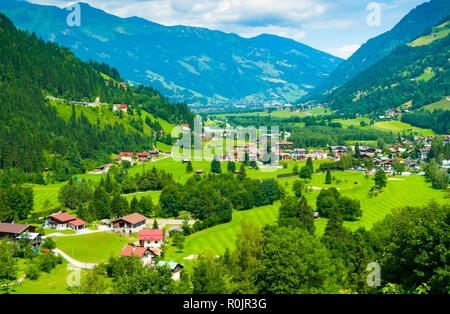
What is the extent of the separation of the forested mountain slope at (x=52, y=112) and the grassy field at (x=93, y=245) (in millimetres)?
38371

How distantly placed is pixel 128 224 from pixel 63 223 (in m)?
9.15

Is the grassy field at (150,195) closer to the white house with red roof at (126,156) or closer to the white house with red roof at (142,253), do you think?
the white house with red roof at (142,253)

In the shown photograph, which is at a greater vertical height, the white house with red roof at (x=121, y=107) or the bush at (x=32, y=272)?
the white house with red roof at (x=121, y=107)

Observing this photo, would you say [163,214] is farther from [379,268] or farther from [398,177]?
[398,177]

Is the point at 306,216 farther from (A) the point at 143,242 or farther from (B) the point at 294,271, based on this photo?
(B) the point at 294,271

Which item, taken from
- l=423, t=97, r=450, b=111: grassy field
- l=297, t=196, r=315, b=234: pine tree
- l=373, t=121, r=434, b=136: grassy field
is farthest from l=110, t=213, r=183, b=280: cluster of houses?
l=423, t=97, r=450, b=111: grassy field

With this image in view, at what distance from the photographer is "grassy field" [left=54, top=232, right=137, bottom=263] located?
43156 mm

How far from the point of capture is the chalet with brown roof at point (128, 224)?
5434 cm

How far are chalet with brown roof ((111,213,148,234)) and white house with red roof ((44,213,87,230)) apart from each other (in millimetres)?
4508

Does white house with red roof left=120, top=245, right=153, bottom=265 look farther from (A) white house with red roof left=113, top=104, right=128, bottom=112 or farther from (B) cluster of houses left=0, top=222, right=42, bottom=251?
(A) white house with red roof left=113, top=104, right=128, bottom=112

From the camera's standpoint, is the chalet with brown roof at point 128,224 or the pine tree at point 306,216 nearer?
the pine tree at point 306,216

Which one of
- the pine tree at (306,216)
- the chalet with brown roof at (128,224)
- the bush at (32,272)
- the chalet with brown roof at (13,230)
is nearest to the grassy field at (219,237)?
the pine tree at (306,216)

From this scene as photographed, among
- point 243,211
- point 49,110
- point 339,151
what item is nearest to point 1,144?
point 49,110

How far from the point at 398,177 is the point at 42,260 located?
78.3 metres
